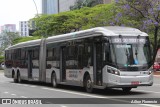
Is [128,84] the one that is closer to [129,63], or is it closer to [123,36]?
[129,63]

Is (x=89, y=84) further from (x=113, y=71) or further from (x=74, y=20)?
(x=74, y=20)

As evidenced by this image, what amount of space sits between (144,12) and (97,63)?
21.3 meters

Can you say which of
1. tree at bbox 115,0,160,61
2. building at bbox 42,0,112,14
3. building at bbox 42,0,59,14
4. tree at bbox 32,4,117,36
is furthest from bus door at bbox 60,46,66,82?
building at bbox 42,0,59,14

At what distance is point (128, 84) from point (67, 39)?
620 centimetres

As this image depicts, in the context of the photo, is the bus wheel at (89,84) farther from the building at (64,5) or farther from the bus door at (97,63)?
the building at (64,5)

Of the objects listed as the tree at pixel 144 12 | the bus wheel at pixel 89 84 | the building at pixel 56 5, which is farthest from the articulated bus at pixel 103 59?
the building at pixel 56 5

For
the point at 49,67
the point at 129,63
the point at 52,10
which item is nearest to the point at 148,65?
the point at 129,63

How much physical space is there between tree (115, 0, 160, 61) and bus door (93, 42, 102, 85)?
1857 cm

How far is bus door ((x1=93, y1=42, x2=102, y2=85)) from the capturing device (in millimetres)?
18138

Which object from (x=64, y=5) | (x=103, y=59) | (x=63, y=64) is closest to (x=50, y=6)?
(x=64, y=5)

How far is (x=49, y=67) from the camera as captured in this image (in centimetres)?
2534

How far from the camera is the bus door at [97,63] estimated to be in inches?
714

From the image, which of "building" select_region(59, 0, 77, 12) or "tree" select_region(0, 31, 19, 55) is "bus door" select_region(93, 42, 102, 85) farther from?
"building" select_region(59, 0, 77, 12)

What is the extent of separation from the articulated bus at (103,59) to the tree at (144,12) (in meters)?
14.9
